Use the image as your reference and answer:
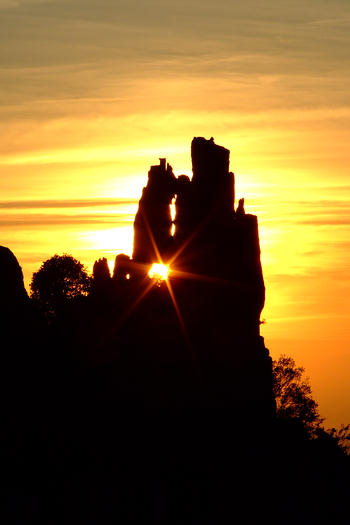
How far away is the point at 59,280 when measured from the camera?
130m

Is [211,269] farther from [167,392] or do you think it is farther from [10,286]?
[10,286]

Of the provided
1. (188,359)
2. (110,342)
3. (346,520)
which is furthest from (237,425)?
(346,520)

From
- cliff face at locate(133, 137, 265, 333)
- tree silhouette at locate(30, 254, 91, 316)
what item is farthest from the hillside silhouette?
tree silhouette at locate(30, 254, 91, 316)

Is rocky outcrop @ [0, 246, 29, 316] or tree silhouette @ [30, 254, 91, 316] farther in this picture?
tree silhouette @ [30, 254, 91, 316]

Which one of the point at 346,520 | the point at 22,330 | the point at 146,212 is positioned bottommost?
the point at 346,520

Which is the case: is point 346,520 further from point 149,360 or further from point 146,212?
point 146,212

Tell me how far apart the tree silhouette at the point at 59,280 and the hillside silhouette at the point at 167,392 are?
29.4m

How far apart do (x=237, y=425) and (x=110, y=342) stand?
11029 mm

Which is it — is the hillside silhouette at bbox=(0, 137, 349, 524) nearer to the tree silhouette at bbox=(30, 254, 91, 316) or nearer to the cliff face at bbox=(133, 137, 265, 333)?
the cliff face at bbox=(133, 137, 265, 333)

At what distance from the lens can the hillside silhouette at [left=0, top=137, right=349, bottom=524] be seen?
185ft

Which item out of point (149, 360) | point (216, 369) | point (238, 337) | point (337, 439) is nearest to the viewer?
point (337, 439)

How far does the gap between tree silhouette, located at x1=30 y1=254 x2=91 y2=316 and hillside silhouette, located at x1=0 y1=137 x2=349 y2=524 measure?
29.4 m

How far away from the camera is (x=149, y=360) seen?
7206 cm

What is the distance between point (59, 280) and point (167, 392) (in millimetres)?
60177
